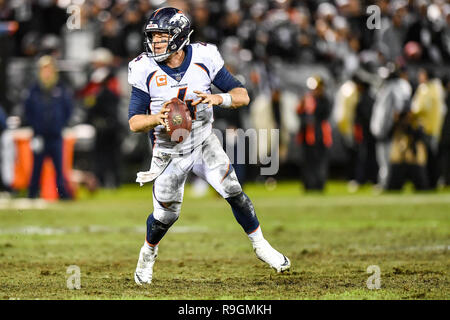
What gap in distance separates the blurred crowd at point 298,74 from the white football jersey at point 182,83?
7.87 meters

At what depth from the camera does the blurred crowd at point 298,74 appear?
1722cm

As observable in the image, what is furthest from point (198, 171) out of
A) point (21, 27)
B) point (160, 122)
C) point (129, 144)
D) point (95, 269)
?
point (21, 27)

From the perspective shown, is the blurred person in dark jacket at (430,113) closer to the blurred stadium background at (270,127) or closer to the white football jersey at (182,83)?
the blurred stadium background at (270,127)

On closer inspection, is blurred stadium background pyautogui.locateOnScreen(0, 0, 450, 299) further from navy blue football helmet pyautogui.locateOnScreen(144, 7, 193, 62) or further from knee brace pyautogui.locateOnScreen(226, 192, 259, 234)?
navy blue football helmet pyautogui.locateOnScreen(144, 7, 193, 62)

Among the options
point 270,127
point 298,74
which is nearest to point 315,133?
point 270,127

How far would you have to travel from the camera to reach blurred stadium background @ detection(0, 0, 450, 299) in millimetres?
10547

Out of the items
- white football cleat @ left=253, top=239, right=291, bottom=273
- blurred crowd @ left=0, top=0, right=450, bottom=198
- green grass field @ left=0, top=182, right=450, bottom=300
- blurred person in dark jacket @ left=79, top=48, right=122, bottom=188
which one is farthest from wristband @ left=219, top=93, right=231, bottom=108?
blurred person in dark jacket @ left=79, top=48, right=122, bottom=188

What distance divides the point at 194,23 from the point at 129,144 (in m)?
3.11

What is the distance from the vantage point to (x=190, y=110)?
7.36m

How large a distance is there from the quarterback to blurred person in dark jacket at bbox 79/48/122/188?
10253mm

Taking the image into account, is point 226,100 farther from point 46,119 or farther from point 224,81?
point 46,119

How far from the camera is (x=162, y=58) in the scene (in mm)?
7215

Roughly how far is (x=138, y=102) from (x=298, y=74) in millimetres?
12544

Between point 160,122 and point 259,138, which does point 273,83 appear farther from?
point 160,122
